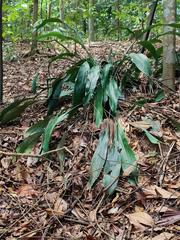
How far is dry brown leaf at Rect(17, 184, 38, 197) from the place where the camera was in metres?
3.07

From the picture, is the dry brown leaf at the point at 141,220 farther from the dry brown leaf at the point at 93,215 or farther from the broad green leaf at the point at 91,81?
the broad green leaf at the point at 91,81

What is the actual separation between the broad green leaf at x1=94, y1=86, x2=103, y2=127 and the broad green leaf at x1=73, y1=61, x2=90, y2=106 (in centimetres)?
15

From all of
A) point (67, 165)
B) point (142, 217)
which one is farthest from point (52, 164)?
point (142, 217)

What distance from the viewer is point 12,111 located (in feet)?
13.4

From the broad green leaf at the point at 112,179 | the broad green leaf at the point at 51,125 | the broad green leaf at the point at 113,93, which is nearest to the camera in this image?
the broad green leaf at the point at 112,179

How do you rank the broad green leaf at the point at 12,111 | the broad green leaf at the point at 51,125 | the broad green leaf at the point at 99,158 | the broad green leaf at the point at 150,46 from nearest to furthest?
the broad green leaf at the point at 99,158 → the broad green leaf at the point at 51,125 → the broad green leaf at the point at 12,111 → the broad green leaf at the point at 150,46

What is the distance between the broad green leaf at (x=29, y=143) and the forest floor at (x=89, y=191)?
3.6 inches

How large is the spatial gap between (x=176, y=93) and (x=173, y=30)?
0.61 m

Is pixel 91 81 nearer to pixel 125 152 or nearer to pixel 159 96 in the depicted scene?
pixel 159 96

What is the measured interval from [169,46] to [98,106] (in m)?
1.07

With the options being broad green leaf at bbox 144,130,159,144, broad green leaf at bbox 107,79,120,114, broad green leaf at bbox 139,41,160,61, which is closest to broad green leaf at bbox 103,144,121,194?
broad green leaf at bbox 144,130,159,144

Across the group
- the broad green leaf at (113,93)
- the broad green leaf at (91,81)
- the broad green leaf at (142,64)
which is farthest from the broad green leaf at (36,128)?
the broad green leaf at (142,64)

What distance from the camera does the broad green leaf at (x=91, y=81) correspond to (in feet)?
12.1

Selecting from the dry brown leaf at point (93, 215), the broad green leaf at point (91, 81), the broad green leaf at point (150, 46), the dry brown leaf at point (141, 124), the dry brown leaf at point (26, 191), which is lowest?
the dry brown leaf at point (93, 215)
